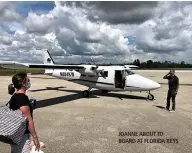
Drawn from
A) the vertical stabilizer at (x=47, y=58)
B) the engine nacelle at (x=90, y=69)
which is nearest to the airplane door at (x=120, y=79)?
the engine nacelle at (x=90, y=69)

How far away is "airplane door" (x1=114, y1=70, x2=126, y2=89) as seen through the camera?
55.4 feet

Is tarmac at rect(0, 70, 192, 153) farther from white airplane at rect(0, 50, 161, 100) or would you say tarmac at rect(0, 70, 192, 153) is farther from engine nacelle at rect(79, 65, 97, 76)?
engine nacelle at rect(79, 65, 97, 76)

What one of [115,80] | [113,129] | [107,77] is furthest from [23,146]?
[107,77]

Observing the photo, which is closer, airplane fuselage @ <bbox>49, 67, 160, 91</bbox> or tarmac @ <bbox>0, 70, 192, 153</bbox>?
tarmac @ <bbox>0, 70, 192, 153</bbox>

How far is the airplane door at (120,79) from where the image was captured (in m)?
16.9

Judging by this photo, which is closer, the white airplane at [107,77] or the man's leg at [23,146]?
the man's leg at [23,146]

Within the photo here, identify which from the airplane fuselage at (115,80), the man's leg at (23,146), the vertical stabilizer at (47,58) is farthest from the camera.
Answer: the vertical stabilizer at (47,58)

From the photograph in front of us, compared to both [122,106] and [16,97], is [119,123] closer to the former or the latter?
[122,106]

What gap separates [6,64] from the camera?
12.7 meters

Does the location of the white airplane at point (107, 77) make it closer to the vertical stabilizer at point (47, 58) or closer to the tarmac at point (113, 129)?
the tarmac at point (113, 129)

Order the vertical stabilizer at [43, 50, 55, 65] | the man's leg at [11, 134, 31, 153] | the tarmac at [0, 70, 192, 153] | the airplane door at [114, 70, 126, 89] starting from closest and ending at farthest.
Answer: the man's leg at [11, 134, 31, 153], the tarmac at [0, 70, 192, 153], the airplane door at [114, 70, 126, 89], the vertical stabilizer at [43, 50, 55, 65]

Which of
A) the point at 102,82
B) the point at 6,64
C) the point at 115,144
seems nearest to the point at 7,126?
the point at 115,144

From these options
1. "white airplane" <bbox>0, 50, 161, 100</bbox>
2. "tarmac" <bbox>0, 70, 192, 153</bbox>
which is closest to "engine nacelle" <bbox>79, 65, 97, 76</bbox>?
"white airplane" <bbox>0, 50, 161, 100</bbox>

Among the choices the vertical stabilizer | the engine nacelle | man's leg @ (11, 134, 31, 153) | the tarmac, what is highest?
the vertical stabilizer
